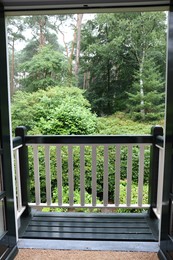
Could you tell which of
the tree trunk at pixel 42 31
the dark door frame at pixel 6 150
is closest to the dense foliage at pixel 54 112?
the tree trunk at pixel 42 31

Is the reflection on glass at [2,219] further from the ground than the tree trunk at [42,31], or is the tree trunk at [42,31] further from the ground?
the tree trunk at [42,31]

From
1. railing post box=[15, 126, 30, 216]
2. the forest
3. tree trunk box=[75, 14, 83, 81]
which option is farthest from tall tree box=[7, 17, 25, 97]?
railing post box=[15, 126, 30, 216]

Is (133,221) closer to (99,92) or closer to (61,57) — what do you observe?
(99,92)

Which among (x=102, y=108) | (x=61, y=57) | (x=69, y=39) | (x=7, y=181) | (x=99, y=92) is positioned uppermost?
(x=69, y=39)

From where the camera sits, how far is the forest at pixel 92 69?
519cm

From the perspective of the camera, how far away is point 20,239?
194 centimetres

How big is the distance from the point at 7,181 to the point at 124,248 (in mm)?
1170

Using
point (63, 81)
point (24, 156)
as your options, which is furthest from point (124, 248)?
point (63, 81)

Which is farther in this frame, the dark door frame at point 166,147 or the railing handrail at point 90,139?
the railing handrail at point 90,139

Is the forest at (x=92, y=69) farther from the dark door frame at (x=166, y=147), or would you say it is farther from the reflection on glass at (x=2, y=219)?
the reflection on glass at (x=2, y=219)

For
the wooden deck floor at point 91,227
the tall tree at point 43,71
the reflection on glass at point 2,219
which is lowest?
the wooden deck floor at point 91,227

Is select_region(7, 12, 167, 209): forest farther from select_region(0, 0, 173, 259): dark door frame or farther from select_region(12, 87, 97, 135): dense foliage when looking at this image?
select_region(0, 0, 173, 259): dark door frame

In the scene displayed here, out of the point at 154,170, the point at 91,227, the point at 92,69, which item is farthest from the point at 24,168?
the point at 92,69

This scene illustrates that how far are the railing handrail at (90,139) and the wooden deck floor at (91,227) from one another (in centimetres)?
83
